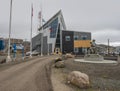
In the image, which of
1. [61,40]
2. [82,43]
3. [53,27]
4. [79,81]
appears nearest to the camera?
[79,81]


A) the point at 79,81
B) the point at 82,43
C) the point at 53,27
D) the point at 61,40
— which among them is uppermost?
the point at 53,27

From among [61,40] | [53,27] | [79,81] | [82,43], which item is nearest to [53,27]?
[53,27]

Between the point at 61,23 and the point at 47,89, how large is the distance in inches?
2872

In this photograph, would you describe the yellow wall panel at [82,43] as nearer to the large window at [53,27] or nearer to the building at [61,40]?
the building at [61,40]

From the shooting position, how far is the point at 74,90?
9391 millimetres

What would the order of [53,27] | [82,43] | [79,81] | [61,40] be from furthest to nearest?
[53,27], [61,40], [82,43], [79,81]

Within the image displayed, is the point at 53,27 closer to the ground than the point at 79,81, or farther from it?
farther from it

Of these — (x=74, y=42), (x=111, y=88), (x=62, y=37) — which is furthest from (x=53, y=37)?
(x=111, y=88)

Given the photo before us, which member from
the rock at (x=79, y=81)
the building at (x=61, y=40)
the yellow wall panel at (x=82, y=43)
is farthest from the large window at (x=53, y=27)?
the rock at (x=79, y=81)

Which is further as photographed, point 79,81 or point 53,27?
point 53,27

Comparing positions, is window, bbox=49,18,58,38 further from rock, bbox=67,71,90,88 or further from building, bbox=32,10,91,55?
rock, bbox=67,71,90,88

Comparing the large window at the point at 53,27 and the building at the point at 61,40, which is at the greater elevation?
the large window at the point at 53,27

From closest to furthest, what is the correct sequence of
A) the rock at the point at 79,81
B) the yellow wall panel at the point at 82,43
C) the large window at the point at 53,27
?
the rock at the point at 79,81 → the yellow wall panel at the point at 82,43 → the large window at the point at 53,27

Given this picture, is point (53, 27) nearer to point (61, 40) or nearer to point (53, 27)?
point (53, 27)
